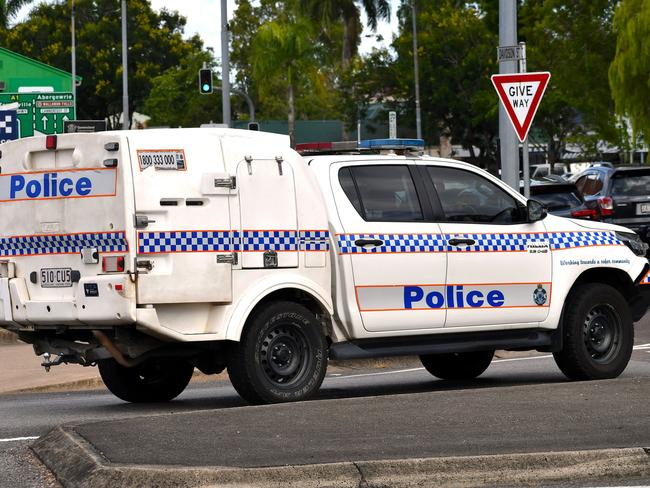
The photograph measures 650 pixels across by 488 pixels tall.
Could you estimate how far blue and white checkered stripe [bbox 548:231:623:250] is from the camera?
1148 centimetres

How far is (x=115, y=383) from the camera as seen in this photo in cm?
1131

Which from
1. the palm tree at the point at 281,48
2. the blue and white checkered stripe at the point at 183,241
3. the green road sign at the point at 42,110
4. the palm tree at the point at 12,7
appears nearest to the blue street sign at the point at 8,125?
the green road sign at the point at 42,110

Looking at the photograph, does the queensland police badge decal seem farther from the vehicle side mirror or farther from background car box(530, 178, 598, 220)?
background car box(530, 178, 598, 220)

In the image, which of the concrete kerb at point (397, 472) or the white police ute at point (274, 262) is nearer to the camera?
the concrete kerb at point (397, 472)

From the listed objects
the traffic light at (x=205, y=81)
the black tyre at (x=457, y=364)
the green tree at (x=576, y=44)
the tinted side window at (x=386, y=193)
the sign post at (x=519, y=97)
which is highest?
the green tree at (x=576, y=44)

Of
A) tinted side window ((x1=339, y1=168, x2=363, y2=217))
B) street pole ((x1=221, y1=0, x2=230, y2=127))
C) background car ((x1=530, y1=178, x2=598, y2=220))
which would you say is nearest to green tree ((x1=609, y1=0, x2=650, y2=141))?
background car ((x1=530, y1=178, x2=598, y2=220))

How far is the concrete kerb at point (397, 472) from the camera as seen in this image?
276 inches

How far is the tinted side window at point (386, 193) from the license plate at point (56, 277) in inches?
88.9

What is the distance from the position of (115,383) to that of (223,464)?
421 centimetres

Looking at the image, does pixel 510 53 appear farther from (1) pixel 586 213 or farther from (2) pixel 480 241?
(1) pixel 586 213

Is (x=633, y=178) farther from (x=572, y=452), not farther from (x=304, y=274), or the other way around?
(x=572, y=452)

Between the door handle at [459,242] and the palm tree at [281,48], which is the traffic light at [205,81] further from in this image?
the door handle at [459,242]

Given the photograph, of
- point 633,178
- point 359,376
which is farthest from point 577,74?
point 359,376

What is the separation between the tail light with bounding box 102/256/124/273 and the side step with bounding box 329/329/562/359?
1.94 meters
